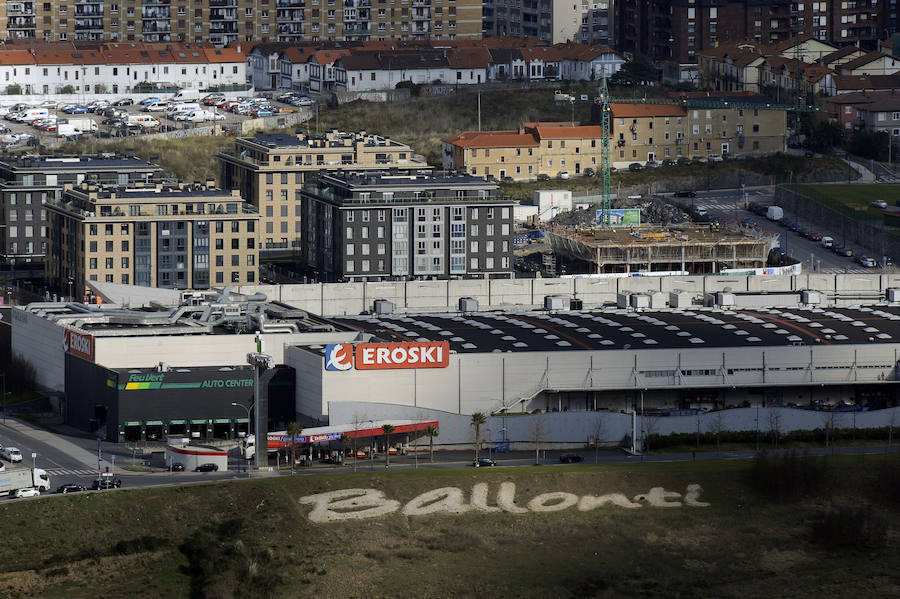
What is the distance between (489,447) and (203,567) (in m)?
22.9

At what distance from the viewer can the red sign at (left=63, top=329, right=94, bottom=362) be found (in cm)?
15025

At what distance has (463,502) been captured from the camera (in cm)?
13512

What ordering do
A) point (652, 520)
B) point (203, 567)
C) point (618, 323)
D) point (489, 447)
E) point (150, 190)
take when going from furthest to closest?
point (150, 190)
point (618, 323)
point (489, 447)
point (652, 520)
point (203, 567)

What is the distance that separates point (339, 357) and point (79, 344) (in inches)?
666

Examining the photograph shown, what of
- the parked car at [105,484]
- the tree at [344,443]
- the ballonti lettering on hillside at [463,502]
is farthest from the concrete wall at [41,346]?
the ballonti lettering on hillside at [463,502]

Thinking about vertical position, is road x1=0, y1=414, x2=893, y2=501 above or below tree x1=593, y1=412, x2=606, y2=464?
below

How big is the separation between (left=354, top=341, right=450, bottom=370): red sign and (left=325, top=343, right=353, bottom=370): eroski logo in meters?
0.40

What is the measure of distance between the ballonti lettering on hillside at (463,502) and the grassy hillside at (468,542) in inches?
17.5

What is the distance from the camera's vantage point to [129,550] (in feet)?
423

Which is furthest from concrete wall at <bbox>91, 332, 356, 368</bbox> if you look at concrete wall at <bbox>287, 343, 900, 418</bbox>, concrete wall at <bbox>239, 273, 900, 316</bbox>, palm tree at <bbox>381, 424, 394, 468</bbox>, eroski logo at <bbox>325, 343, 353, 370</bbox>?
concrete wall at <bbox>239, 273, 900, 316</bbox>

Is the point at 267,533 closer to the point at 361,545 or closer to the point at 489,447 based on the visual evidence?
the point at 361,545

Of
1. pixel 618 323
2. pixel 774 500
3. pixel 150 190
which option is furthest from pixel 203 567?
pixel 150 190

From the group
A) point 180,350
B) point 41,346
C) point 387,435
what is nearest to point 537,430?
point 387,435

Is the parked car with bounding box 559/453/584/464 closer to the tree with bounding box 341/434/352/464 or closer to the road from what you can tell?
the road
